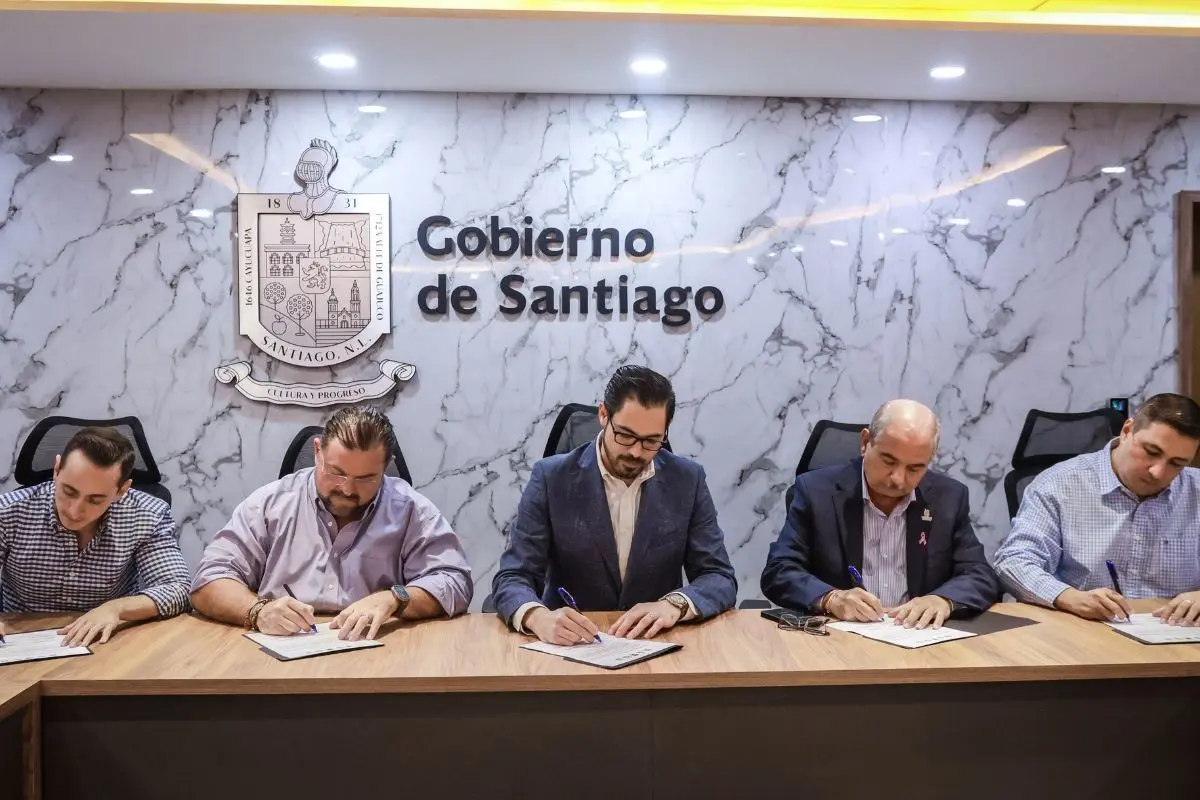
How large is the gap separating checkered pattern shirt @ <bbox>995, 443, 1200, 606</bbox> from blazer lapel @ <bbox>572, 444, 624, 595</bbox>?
112cm

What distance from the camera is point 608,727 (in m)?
2.03

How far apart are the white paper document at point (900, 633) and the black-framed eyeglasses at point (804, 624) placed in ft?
0.13

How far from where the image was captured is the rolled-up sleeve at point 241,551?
2588mm

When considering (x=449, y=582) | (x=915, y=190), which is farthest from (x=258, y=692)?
(x=915, y=190)

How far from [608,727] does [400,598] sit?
70 cm

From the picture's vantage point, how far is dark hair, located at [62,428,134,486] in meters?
2.53

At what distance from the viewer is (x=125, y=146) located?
4.12m

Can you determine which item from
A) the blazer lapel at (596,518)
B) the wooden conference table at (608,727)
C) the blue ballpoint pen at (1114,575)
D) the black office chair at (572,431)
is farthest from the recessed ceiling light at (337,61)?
the blue ballpoint pen at (1114,575)

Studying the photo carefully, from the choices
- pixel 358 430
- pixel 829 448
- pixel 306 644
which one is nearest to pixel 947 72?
pixel 829 448

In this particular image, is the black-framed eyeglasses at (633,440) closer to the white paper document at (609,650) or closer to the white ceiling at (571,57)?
the white paper document at (609,650)

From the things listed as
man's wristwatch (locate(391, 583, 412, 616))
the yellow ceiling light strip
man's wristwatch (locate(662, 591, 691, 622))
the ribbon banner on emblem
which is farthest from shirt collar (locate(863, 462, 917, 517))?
the ribbon banner on emblem

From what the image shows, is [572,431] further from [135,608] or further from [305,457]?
[135,608]

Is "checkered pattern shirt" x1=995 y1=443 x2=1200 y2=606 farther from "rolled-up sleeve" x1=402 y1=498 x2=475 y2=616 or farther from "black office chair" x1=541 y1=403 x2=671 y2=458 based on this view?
"rolled-up sleeve" x1=402 y1=498 x2=475 y2=616

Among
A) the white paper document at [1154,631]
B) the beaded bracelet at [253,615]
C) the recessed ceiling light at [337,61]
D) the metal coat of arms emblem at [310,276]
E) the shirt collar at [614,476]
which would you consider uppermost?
the recessed ceiling light at [337,61]
